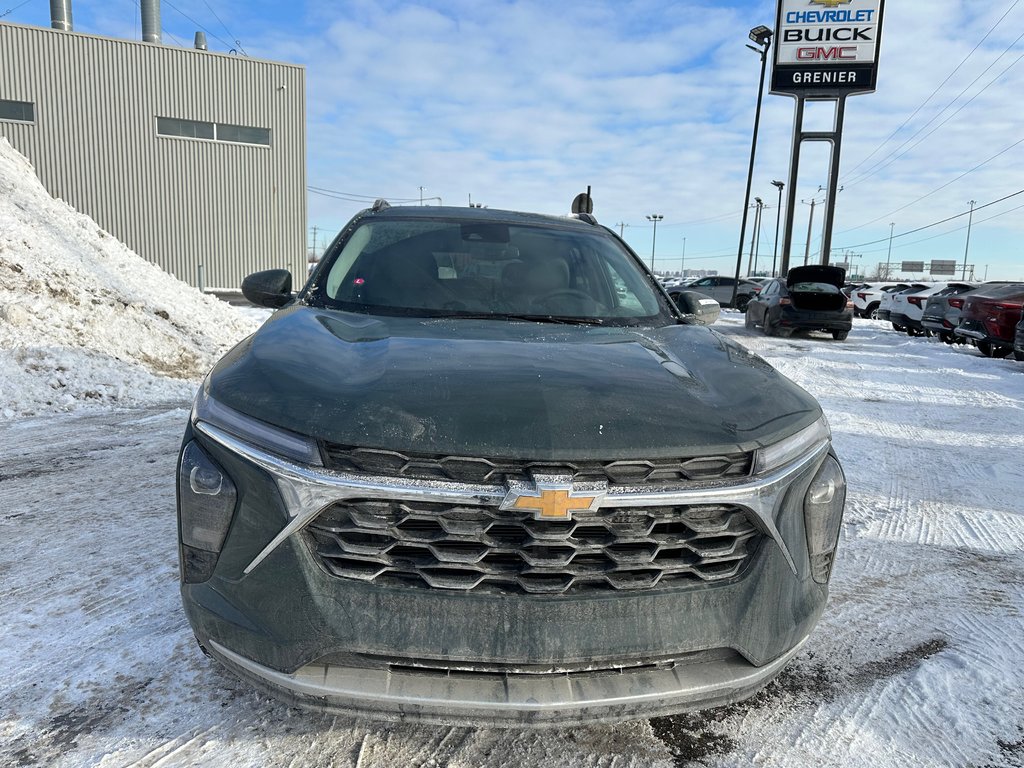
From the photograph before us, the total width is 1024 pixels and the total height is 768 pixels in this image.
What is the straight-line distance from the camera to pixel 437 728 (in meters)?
2.04

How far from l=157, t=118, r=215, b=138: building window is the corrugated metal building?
0.03 metres

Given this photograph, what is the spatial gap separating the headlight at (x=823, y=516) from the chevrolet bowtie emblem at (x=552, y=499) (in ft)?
2.15

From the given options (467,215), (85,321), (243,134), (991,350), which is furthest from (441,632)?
(243,134)

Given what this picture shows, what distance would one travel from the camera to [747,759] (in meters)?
1.94

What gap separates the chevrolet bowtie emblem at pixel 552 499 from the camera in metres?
1.60

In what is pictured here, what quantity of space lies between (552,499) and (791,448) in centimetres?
72

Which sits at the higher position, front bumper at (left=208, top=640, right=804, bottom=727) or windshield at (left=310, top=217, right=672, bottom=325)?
windshield at (left=310, top=217, right=672, bottom=325)

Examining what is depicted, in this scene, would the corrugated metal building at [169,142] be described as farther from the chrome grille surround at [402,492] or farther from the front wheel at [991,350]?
the chrome grille surround at [402,492]

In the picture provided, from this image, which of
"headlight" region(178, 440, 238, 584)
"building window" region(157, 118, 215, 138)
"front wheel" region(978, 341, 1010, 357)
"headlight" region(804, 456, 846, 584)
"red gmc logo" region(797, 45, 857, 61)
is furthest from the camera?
"building window" region(157, 118, 215, 138)

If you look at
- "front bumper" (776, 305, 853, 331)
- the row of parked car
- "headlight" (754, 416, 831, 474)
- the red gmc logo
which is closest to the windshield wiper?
"headlight" (754, 416, 831, 474)

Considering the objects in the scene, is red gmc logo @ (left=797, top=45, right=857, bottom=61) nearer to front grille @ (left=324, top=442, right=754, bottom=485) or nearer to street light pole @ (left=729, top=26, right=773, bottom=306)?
street light pole @ (left=729, top=26, right=773, bottom=306)

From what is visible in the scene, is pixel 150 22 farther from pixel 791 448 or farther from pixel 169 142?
pixel 791 448

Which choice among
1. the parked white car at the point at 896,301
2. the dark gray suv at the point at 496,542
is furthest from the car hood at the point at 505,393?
the parked white car at the point at 896,301

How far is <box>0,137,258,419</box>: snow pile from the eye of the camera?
6457 mm
